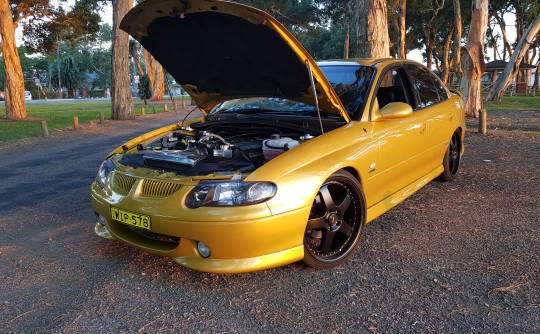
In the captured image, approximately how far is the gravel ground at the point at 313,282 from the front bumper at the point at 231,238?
234 mm

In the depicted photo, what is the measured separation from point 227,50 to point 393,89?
6.29 feet

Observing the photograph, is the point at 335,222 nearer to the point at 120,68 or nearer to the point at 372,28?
the point at 372,28

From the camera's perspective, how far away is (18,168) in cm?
812

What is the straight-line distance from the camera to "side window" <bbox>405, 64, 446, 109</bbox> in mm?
4969

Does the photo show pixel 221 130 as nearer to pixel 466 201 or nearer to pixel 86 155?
pixel 466 201

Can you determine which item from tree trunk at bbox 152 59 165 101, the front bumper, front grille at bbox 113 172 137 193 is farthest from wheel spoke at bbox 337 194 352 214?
tree trunk at bbox 152 59 165 101

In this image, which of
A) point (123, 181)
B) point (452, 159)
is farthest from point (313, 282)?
point (452, 159)

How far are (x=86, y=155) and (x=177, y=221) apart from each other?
24.2ft

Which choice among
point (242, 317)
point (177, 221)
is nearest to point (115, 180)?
point (177, 221)

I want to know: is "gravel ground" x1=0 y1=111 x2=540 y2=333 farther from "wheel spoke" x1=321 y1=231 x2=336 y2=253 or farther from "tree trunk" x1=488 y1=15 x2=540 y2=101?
"tree trunk" x1=488 y1=15 x2=540 y2=101

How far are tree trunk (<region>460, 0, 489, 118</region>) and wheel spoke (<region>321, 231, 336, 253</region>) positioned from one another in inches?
478

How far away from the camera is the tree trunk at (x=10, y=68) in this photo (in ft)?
57.0

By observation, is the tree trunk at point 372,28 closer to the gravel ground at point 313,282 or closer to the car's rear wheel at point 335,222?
the gravel ground at point 313,282

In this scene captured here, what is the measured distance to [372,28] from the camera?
9.55 meters
